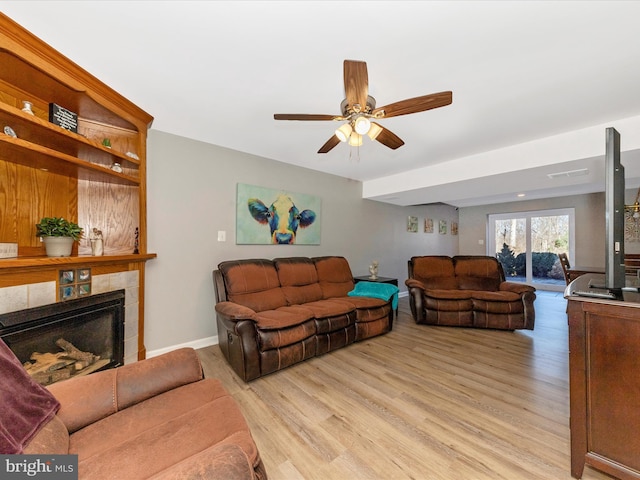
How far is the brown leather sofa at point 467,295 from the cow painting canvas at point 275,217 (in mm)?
1776

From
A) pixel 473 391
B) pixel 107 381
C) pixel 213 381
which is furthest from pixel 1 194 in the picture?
pixel 473 391

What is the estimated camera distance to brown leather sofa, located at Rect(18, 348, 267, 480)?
0.77m

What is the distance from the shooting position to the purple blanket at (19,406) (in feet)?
2.47

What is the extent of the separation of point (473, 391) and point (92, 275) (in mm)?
3147

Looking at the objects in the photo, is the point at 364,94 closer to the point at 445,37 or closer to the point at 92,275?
the point at 445,37

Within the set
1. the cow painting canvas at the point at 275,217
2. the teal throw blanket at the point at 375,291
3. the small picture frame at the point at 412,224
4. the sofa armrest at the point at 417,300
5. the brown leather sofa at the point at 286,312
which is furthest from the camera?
the small picture frame at the point at 412,224

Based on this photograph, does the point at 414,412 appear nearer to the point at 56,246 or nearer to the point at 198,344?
the point at 198,344

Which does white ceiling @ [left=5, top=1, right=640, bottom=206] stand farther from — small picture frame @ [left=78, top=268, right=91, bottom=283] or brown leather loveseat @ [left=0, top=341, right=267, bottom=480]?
brown leather loveseat @ [left=0, top=341, right=267, bottom=480]

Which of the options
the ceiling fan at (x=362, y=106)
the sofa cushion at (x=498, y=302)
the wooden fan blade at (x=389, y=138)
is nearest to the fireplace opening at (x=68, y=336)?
the ceiling fan at (x=362, y=106)

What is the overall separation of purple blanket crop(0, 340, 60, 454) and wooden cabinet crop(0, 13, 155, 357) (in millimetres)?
941

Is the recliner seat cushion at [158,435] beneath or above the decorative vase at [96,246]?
beneath

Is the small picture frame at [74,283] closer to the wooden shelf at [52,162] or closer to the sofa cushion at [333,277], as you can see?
the wooden shelf at [52,162]

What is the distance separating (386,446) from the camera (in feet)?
5.02

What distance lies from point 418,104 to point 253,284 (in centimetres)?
227
